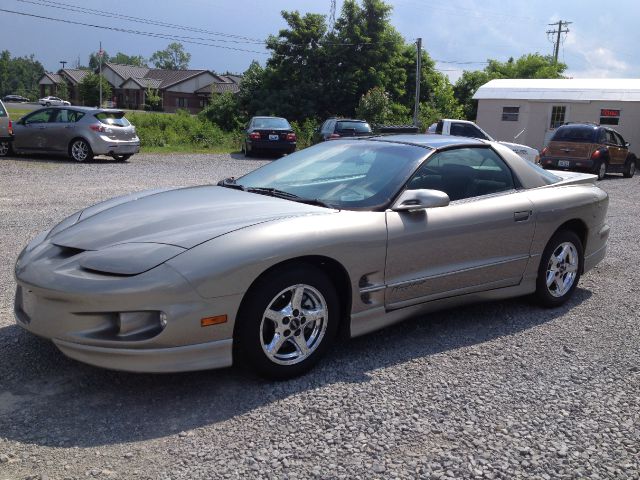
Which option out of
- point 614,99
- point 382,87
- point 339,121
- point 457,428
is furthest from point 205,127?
point 457,428

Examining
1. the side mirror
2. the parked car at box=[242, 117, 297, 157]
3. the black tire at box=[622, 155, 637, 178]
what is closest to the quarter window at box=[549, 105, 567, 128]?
the black tire at box=[622, 155, 637, 178]

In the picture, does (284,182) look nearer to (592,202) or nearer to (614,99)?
(592,202)

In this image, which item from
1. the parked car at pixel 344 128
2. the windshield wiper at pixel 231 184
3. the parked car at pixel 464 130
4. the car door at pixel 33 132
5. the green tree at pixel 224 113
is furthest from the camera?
the green tree at pixel 224 113

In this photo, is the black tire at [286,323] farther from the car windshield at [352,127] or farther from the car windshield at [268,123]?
the car windshield at [268,123]

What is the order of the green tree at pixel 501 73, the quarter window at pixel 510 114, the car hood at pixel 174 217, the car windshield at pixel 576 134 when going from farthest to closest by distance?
the green tree at pixel 501 73 → the quarter window at pixel 510 114 → the car windshield at pixel 576 134 → the car hood at pixel 174 217

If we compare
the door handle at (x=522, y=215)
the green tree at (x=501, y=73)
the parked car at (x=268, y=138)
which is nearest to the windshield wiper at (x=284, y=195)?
the door handle at (x=522, y=215)

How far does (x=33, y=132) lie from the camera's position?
17.3 metres

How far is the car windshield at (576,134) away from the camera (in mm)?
19062

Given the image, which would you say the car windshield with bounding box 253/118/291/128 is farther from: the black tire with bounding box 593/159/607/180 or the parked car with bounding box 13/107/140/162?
the black tire with bounding box 593/159/607/180

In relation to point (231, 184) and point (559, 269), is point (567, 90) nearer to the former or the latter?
point (559, 269)

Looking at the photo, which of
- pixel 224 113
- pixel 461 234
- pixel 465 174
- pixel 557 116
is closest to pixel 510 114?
pixel 557 116

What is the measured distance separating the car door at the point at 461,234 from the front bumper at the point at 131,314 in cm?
129

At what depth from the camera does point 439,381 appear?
3.81 meters

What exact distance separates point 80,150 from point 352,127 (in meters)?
8.99
